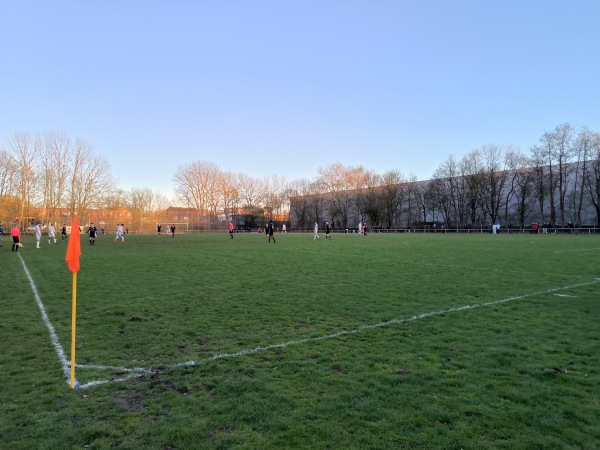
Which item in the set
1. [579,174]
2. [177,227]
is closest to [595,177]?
[579,174]

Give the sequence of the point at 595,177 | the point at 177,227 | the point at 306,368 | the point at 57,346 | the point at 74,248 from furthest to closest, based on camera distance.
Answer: the point at 177,227, the point at 595,177, the point at 57,346, the point at 306,368, the point at 74,248

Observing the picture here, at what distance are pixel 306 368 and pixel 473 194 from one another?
75535 mm

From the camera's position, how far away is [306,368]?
16.6 feet

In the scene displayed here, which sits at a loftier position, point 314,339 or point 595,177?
point 595,177

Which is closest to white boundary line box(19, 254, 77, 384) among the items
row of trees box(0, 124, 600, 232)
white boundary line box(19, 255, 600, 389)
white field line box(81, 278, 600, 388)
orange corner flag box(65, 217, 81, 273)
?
white boundary line box(19, 255, 600, 389)

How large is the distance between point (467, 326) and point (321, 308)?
2.93 m

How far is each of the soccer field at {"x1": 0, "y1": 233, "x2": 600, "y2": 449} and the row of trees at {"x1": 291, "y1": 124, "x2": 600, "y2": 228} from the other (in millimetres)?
66522

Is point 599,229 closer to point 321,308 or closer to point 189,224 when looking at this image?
point 321,308

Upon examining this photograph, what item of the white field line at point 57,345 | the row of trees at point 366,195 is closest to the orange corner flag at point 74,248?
the white field line at point 57,345

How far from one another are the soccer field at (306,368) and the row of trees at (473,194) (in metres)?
66.5

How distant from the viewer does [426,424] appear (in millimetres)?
3566

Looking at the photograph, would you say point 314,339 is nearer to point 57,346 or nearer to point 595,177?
point 57,346

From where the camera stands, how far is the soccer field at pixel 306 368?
3.48 m

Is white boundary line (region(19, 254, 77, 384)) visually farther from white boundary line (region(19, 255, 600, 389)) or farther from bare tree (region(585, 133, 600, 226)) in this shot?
bare tree (region(585, 133, 600, 226))
